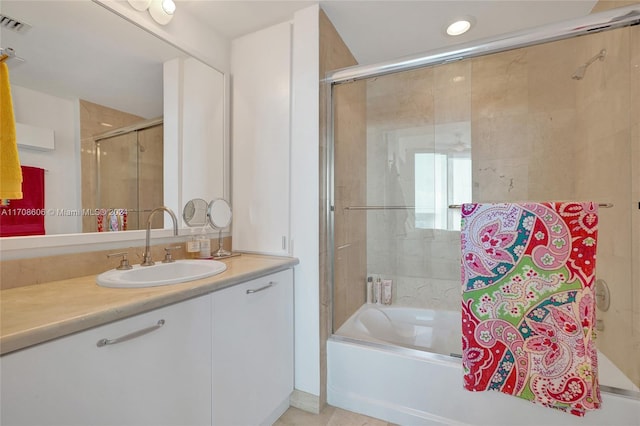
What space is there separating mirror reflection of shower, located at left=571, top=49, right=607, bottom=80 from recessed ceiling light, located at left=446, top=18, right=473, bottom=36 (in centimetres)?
68

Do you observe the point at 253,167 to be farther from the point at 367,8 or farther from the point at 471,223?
the point at 471,223

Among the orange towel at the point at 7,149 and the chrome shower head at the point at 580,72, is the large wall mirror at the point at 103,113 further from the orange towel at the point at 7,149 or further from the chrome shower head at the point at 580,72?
the chrome shower head at the point at 580,72

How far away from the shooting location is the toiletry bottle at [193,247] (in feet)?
5.18

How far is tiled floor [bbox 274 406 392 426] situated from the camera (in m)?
1.48

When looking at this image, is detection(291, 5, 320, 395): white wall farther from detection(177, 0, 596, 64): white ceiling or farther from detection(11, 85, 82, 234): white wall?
detection(11, 85, 82, 234): white wall

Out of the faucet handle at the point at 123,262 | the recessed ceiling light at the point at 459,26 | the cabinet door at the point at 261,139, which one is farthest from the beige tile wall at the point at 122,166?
the recessed ceiling light at the point at 459,26

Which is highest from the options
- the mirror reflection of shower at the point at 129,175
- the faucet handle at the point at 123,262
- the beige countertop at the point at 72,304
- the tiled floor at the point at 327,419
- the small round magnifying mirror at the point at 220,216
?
the mirror reflection of shower at the point at 129,175

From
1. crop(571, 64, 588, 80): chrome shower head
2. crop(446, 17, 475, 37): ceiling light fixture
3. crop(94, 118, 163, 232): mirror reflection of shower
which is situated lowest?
crop(94, 118, 163, 232): mirror reflection of shower

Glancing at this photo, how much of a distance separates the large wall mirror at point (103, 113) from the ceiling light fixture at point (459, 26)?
1.63 meters

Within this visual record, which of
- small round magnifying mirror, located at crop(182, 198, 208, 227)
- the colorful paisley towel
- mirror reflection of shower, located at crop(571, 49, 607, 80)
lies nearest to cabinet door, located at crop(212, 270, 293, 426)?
small round magnifying mirror, located at crop(182, 198, 208, 227)

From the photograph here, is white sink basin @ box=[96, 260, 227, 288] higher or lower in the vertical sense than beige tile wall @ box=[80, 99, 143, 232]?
lower

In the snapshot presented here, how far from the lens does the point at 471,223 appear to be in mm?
1301

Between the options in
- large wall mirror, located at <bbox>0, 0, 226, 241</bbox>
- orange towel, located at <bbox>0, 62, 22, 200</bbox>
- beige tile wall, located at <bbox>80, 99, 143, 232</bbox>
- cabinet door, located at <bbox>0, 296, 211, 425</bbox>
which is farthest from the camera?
beige tile wall, located at <bbox>80, 99, 143, 232</bbox>

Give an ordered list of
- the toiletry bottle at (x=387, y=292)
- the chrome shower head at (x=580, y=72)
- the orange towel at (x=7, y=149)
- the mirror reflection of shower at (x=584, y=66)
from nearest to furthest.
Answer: the orange towel at (x=7, y=149) → the mirror reflection of shower at (x=584, y=66) → the chrome shower head at (x=580, y=72) → the toiletry bottle at (x=387, y=292)
